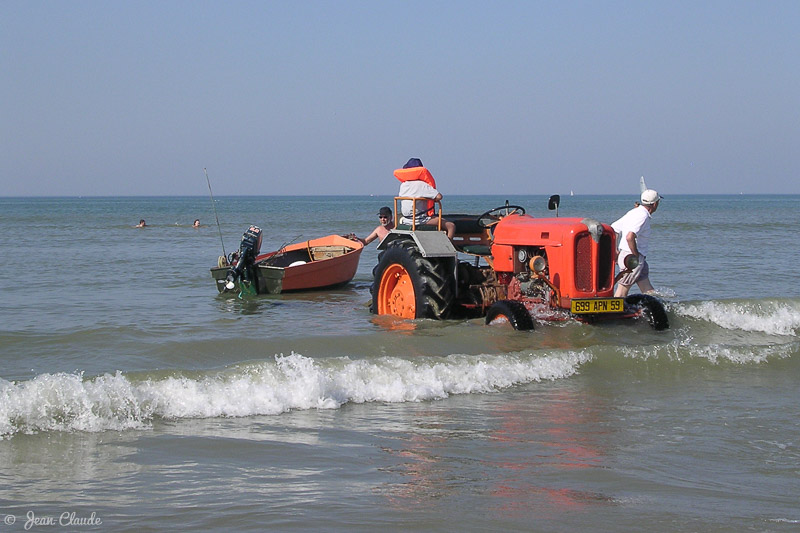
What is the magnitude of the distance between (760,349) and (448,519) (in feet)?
17.6

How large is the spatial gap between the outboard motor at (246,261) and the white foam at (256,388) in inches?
208

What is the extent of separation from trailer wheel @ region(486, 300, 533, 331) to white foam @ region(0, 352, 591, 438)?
71 cm

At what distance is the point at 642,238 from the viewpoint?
30.2 feet

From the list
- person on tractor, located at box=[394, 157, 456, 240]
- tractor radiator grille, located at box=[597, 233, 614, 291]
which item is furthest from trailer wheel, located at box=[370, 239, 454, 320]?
tractor radiator grille, located at box=[597, 233, 614, 291]

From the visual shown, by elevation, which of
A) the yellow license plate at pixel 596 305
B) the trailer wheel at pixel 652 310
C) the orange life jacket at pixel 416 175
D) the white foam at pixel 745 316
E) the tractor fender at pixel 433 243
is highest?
the orange life jacket at pixel 416 175

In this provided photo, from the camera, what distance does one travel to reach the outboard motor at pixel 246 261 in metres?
11.8

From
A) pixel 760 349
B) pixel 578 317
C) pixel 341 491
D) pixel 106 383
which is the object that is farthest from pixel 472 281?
pixel 341 491

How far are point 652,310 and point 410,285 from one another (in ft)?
8.23

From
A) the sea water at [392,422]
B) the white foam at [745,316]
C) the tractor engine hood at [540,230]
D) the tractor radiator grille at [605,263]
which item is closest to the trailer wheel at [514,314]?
the sea water at [392,422]

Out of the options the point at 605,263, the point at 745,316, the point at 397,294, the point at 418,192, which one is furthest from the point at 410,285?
the point at 745,316

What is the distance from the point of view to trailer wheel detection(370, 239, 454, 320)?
29.0 ft

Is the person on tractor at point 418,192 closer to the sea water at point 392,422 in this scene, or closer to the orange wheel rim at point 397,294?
the orange wheel rim at point 397,294

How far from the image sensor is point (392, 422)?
561cm

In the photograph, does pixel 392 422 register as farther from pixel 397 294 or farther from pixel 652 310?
pixel 652 310
